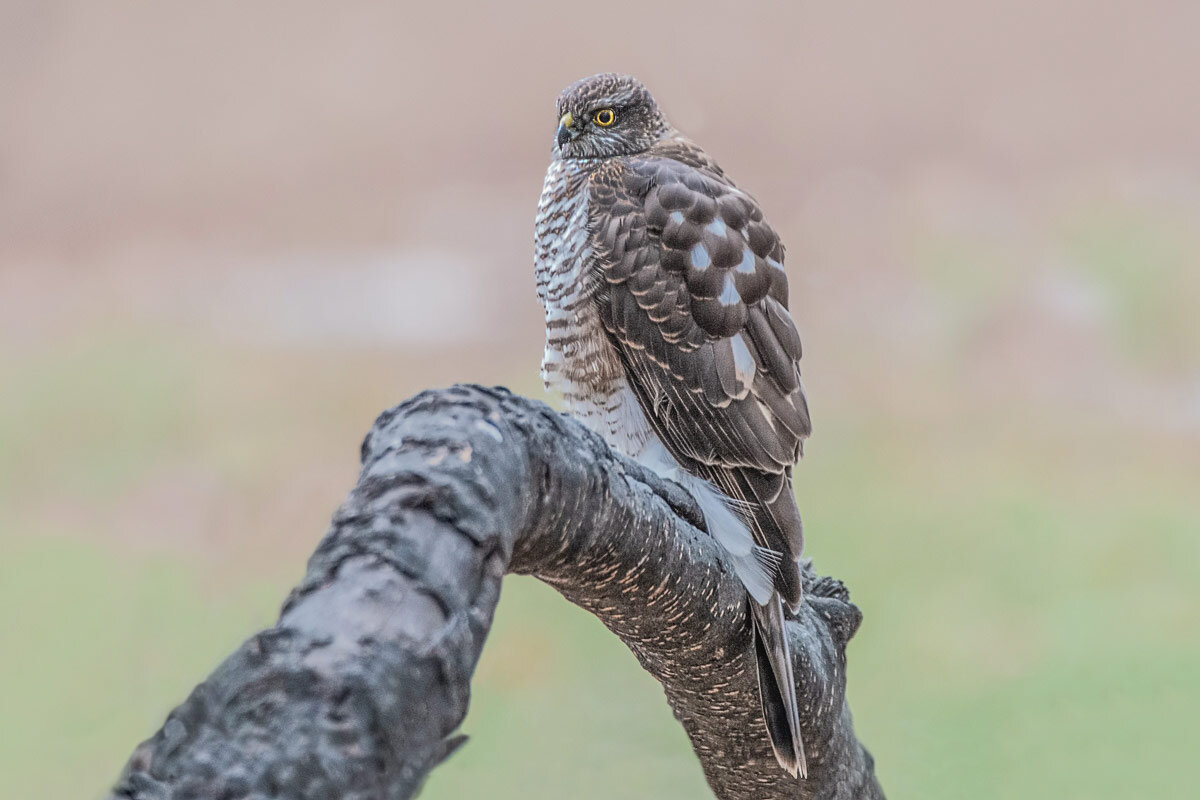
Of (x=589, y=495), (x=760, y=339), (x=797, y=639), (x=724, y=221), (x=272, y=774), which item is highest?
(x=724, y=221)

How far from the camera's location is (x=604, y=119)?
1882 mm

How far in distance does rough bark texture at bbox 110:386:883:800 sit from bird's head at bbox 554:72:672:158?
2.54ft

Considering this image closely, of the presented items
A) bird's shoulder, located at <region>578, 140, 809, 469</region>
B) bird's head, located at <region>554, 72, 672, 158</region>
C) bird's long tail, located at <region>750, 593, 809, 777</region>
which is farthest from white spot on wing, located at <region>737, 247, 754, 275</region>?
bird's long tail, located at <region>750, 593, 809, 777</region>

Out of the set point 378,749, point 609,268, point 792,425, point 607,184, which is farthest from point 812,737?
point 378,749

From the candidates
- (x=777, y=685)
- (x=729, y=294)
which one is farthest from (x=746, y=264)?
(x=777, y=685)

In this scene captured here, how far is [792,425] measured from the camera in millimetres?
1543

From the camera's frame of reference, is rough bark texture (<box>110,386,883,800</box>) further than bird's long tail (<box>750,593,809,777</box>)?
No

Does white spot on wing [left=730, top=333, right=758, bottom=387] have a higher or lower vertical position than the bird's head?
lower

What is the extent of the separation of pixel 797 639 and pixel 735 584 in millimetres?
192

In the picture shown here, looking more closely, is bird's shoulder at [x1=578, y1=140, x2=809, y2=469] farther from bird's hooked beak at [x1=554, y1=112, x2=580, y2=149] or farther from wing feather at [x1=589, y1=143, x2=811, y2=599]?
bird's hooked beak at [x1=554, y1=112, x2=580, y2=149]

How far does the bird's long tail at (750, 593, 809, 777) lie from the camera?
133cm

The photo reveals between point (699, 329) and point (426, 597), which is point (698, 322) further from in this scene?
point (426, 597)

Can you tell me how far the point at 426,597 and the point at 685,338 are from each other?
0.89m

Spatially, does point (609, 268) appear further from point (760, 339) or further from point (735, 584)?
point (735, 584)
